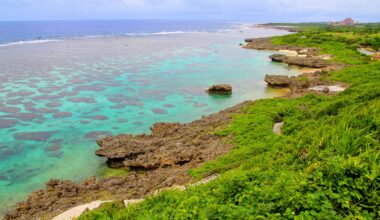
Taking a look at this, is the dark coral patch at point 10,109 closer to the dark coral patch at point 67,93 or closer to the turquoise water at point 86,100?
the turquoise water at point 86,100

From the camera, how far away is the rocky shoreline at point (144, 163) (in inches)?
599

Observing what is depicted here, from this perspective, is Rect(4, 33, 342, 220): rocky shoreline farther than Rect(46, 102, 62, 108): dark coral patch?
No

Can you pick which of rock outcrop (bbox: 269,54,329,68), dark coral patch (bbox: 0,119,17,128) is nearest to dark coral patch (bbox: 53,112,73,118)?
dark coral patch (bbox: 0,119,17,128)

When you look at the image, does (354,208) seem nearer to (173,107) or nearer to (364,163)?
(364,163)

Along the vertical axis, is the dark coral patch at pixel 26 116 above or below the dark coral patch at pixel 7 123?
above

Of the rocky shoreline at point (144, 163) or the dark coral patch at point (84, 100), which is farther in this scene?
the dark coral patch at point (84, 100)

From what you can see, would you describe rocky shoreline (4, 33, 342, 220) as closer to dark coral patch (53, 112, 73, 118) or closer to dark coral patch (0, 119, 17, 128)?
dark coral patch (53, 112, 73, 118)

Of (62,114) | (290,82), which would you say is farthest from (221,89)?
(62,114)

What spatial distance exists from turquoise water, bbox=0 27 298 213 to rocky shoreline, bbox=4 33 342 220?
4.94 ft

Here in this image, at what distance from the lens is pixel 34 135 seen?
2477 centimetres

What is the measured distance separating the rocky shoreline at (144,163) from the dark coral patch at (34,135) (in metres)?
5.60

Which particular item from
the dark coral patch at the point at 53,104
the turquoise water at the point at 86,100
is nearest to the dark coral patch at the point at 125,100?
the turquoise water at the point at 86,100

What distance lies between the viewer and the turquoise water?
20.2m

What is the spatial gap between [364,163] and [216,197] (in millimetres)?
3844
